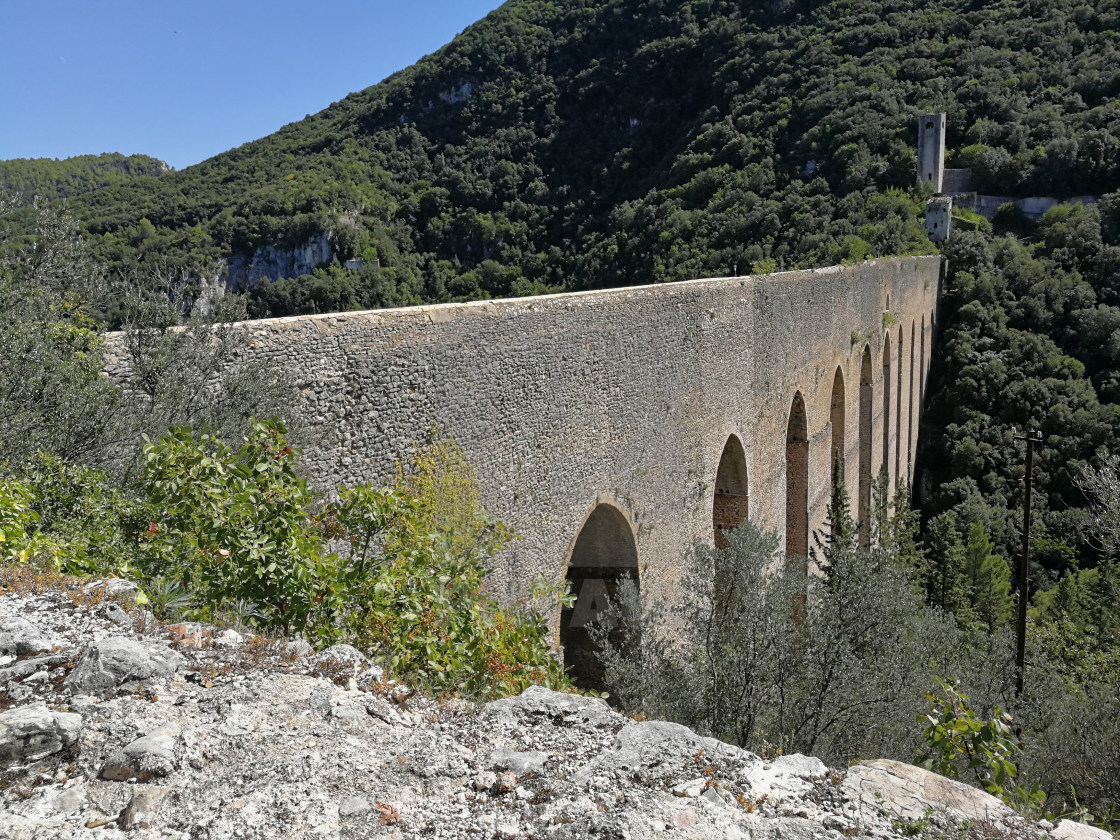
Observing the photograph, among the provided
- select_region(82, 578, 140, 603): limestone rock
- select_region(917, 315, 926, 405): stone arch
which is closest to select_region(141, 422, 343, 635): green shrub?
select_region(82, 578, 140, 603): limestone rock

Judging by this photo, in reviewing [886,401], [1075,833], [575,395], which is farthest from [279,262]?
[1075,833]

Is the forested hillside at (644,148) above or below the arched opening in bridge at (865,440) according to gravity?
above

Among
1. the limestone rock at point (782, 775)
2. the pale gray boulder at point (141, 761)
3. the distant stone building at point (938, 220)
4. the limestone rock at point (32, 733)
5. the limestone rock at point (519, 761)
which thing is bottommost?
the limestone rock at point (782, 775)

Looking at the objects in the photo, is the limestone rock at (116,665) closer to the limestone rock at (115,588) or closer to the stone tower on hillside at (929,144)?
the limestone rock at (115,588)

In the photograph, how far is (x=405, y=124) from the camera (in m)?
40.8

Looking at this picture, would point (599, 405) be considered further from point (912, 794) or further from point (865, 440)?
point (865, 440)

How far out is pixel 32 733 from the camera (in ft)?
6.88

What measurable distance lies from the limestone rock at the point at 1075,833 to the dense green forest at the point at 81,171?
92.0ft

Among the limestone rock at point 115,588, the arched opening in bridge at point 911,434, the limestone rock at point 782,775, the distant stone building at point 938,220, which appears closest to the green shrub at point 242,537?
the limestone rock at point 115,588

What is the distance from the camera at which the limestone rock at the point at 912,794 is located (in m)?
2.37

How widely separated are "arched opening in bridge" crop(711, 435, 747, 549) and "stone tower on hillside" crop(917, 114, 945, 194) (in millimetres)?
30349

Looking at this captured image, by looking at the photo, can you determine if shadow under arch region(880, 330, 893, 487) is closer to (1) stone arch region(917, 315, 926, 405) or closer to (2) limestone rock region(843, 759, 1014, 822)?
(1) stone arch region(917, 315, 926, 405)

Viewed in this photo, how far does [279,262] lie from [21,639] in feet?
77.4

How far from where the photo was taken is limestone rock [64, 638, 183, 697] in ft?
7.87
